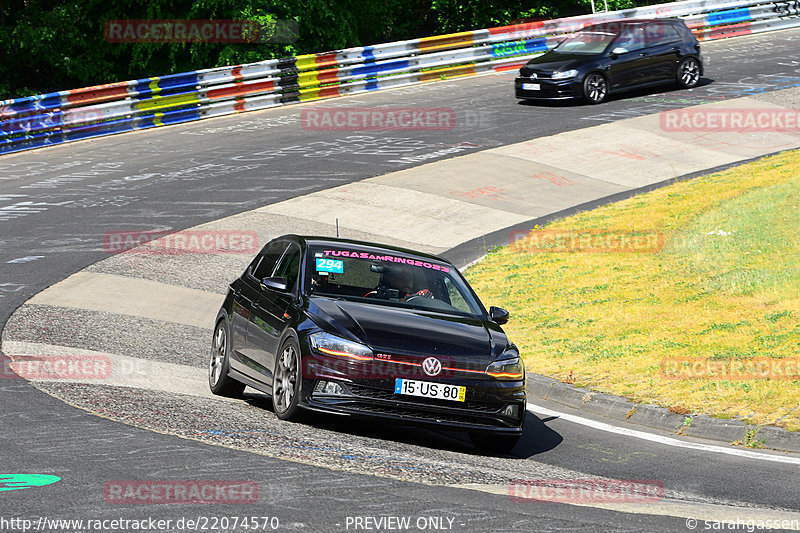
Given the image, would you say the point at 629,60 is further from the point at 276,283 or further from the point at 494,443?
the point at 494,443

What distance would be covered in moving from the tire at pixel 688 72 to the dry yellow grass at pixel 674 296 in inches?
373

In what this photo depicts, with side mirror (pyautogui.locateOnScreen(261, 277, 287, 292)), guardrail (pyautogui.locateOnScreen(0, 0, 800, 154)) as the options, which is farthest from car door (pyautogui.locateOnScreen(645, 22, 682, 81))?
side mirror (pyautogui.locateOnScreen(261, 277, 287, 292))

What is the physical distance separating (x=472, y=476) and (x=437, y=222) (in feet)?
40.5

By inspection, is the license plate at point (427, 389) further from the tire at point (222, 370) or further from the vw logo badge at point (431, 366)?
the tire at point (222, 370)

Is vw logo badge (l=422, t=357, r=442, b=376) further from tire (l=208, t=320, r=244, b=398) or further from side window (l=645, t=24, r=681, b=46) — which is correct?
side window (l=645, t=24, r=681, b=46)

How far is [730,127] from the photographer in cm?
2588

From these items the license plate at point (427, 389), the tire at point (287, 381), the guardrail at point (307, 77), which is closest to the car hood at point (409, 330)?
the license plate at point (427, 389)

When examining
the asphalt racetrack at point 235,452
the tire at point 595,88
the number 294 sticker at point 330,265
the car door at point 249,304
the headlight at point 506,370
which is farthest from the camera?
the tire at point 595,88

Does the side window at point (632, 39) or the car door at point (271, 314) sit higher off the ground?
the side window at point (632, 39)

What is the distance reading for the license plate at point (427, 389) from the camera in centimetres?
823

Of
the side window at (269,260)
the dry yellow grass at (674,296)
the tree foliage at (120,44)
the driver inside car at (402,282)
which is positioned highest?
the tree foliage at (120,44)

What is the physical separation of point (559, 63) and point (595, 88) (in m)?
1.15

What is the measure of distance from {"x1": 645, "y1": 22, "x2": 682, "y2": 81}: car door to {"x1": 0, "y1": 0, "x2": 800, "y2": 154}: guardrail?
517 cm

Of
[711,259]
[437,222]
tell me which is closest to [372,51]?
[437,222]
